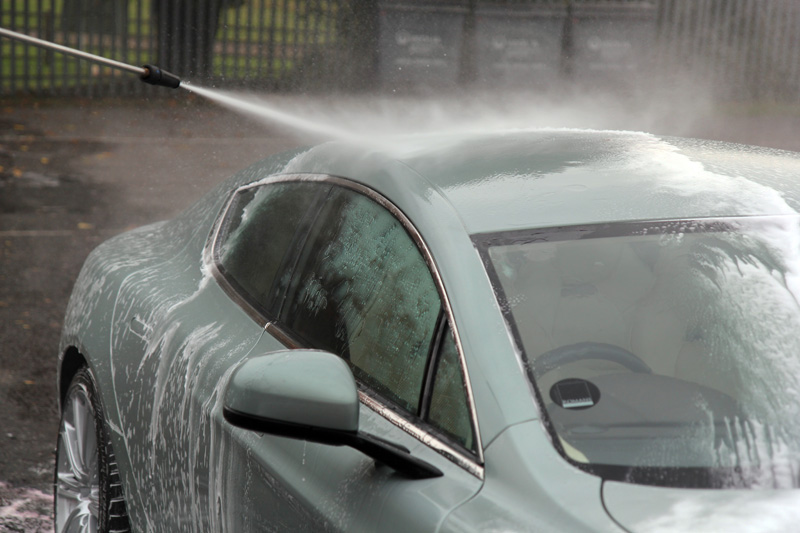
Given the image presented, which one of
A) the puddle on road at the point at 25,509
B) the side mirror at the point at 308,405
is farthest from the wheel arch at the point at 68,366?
the side mirror at the point at 308,405

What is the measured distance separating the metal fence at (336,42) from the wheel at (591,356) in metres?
12.8

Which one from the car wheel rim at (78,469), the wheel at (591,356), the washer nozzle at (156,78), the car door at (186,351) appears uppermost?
the washer nozzle at (156,78)

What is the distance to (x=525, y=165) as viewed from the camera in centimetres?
259

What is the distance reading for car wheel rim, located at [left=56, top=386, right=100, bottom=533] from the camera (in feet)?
11.7

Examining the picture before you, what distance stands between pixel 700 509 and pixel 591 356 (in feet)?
1.63

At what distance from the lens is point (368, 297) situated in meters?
2.50

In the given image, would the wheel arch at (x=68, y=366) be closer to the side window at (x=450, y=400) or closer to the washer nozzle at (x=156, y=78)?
the washer nozzle at (x=156, y=78)

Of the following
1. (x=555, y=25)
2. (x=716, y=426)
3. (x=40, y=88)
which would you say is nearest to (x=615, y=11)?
(x=555, y=25)

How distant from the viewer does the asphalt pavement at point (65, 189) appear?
16.2 feet

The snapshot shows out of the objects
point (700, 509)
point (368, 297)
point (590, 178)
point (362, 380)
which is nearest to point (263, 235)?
point (368, 297)

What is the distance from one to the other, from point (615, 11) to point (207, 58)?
597cm

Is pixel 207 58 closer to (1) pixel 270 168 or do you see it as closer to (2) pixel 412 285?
(1) pixel 270 168

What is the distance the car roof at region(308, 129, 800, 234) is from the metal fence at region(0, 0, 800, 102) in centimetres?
1211

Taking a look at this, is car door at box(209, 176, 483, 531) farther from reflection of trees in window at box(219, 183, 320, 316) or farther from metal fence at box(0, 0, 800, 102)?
metal fence at box(0, 0, 800, 102)
